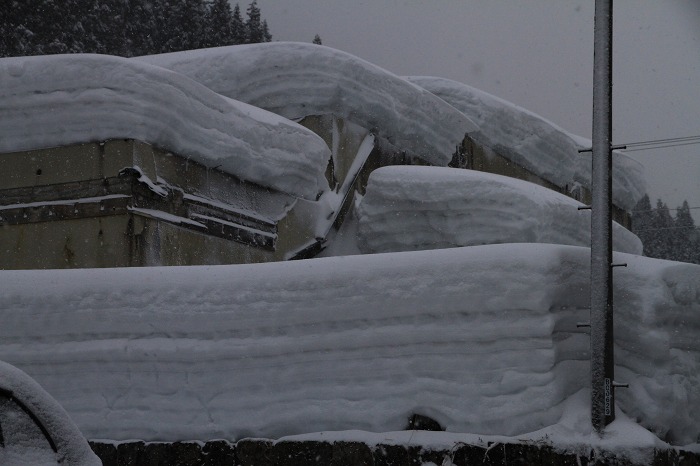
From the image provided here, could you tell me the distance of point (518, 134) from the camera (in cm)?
1220

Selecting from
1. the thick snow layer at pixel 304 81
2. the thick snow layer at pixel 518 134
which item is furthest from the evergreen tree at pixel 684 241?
the thick snow layer at pixel 304 81

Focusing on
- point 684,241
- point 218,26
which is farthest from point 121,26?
point 684,241

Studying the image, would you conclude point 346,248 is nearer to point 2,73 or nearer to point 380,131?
point 380,131

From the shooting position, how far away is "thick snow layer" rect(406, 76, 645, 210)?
473 inches

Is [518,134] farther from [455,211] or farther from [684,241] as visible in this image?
[684,241]

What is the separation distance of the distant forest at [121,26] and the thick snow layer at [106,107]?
14590mm

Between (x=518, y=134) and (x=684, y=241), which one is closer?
(x=518, y=134)

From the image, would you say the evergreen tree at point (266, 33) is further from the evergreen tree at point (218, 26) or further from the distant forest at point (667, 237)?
the distant forest at point (667, 237)

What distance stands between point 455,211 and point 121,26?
17.7m

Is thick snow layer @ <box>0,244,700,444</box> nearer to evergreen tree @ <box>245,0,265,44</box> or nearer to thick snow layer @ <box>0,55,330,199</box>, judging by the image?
thick snow layer @ <box>0,55,330,199</box>

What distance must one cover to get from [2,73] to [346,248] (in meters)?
3.37

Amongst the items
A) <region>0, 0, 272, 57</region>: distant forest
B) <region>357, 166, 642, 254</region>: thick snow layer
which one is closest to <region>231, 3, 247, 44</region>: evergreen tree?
<region>0, 0, 272, 57</region>: distant forest

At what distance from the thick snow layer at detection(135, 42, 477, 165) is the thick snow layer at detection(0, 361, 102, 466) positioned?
259 inches

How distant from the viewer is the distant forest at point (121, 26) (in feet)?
69.7
